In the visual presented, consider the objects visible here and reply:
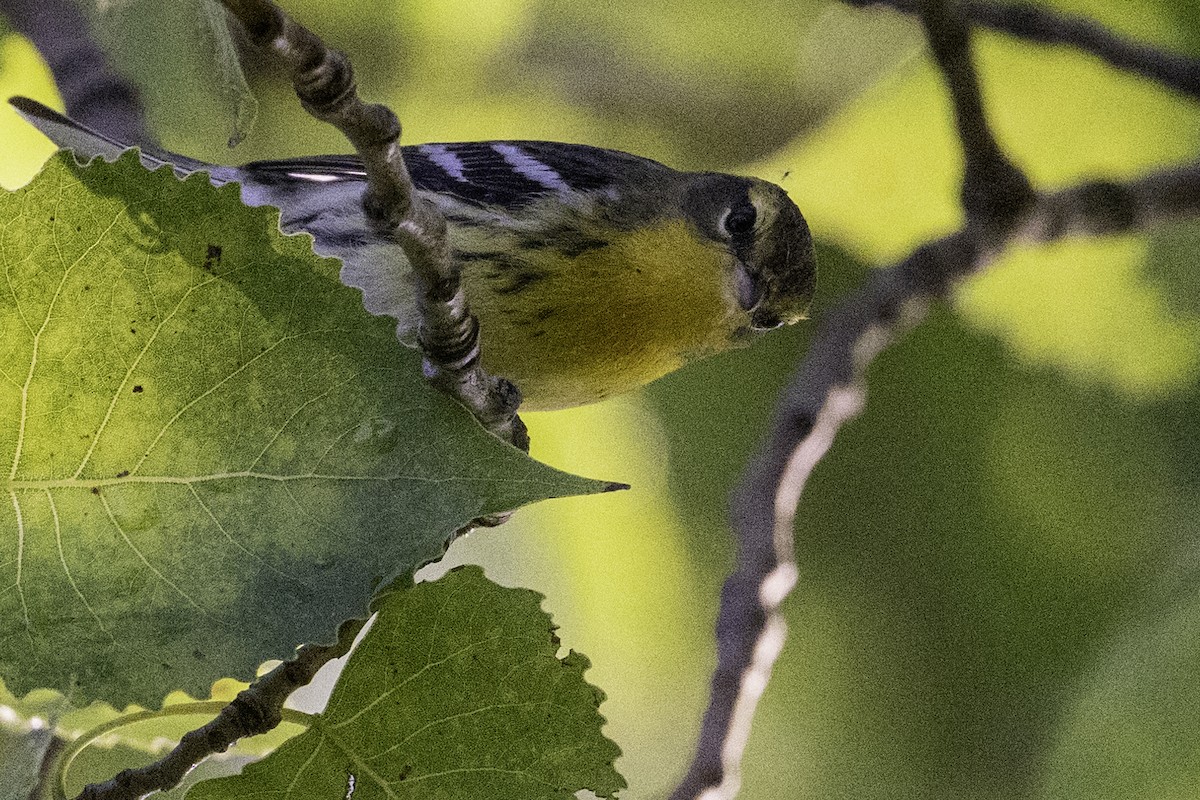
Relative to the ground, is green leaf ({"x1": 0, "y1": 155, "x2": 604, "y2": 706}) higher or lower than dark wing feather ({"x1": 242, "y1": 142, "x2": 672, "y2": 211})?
higher

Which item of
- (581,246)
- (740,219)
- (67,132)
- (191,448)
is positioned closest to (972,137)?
(740,219)

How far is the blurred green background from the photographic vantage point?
907mm

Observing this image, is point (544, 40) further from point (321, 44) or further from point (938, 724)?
point (321, 44)

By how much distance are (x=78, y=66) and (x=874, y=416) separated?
2.11 ft

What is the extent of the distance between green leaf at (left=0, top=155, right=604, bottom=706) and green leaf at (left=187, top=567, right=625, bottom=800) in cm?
7

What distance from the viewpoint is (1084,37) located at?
0.89 metres

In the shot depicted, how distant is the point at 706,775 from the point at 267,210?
51 centimetres

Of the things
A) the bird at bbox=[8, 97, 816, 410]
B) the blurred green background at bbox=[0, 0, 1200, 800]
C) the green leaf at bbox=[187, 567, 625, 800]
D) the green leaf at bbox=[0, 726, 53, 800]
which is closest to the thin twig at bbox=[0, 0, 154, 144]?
the blurred green background at bbox=[0, 0, 1200, 800]

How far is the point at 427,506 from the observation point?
297 mm

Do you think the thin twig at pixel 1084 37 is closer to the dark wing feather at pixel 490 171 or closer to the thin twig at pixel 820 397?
the thin twig at pixel 820 397

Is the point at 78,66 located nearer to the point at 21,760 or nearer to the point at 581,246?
the point at 581,246

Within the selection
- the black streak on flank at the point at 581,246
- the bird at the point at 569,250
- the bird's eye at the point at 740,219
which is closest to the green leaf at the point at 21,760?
the bird at the point at 569,250

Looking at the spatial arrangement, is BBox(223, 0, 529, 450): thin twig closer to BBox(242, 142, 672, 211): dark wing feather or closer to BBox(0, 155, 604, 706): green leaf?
BBox(0, 155, 604, 706): green leaf

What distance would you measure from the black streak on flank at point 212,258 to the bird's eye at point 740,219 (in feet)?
1.52
